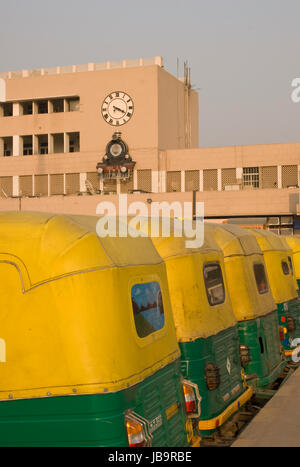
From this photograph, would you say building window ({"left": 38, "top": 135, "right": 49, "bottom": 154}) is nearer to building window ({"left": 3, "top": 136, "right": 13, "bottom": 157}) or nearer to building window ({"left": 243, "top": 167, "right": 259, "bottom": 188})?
building window ({"left": 3, "top": 136, "right": 13, "bottom": 157})

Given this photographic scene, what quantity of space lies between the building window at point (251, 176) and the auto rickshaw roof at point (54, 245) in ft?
Answer: 175

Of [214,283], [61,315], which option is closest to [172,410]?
[61,315]

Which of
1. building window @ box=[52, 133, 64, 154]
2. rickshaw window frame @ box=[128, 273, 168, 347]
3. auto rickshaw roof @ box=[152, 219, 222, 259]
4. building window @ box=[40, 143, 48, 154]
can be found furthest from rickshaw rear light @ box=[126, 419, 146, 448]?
building window @ box=[40, 143, 48, 154]

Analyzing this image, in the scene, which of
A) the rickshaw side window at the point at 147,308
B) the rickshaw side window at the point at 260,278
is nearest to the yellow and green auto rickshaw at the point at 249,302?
the rickshaw side window at the point at 260,278

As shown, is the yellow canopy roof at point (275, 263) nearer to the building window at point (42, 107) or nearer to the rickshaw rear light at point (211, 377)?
the rickshaw rear light at point (211, 377)

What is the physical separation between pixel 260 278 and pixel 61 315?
6.82 m

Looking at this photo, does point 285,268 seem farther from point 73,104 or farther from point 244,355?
point 73,104

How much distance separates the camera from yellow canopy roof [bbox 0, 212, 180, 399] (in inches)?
200

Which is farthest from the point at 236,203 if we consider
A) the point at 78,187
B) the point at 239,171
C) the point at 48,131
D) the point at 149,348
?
the point at 149,348

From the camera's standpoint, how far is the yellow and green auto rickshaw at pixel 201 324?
8.03 metres

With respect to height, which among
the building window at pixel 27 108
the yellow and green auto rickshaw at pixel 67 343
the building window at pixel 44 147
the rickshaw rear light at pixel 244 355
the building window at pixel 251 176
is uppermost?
the building window at pixel 27 108

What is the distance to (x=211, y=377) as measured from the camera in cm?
819
